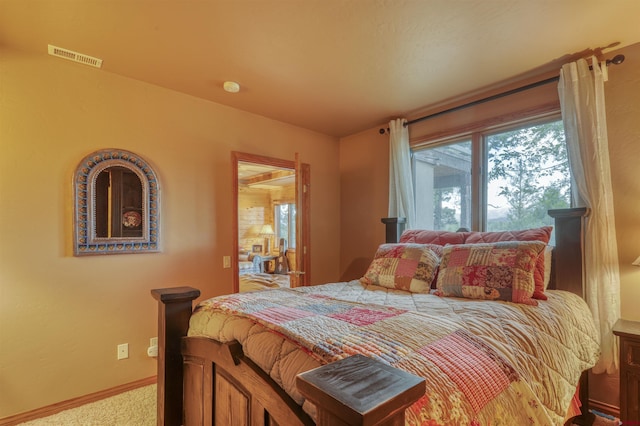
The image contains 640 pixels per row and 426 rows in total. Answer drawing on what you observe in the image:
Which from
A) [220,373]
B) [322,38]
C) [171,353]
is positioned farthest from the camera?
[322,38]

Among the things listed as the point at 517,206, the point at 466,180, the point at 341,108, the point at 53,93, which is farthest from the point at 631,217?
the point at 53,93

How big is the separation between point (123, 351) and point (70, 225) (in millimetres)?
1045

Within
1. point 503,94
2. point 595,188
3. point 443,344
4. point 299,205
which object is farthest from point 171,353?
point 503,94

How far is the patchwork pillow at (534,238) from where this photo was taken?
180 centimetres

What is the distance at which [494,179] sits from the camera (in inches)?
106

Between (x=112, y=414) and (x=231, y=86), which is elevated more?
(x=231, y=86)

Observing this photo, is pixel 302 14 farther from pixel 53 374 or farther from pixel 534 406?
pixel 53 374

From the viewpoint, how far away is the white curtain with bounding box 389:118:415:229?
310cm

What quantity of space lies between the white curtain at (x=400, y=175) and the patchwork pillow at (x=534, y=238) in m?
0.77

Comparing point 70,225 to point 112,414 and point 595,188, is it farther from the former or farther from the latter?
point 595,188

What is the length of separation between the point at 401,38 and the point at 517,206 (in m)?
1.66

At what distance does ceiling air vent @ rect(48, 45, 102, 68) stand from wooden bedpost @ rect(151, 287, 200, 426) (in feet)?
5.79

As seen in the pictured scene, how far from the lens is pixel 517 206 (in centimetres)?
254

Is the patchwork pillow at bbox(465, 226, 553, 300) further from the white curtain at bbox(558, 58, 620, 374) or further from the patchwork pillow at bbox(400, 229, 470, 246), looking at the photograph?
the white curtain at bbox(558, 58, 620, 374)
